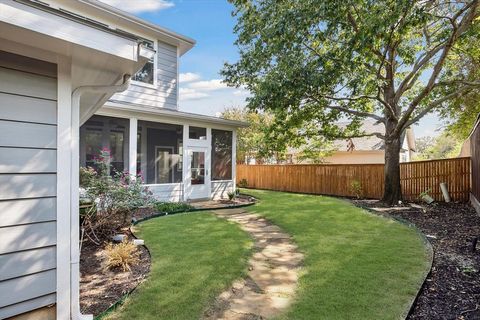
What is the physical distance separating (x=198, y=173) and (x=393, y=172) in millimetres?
6952

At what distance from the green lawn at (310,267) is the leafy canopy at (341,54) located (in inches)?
170

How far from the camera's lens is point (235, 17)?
39.2 feet

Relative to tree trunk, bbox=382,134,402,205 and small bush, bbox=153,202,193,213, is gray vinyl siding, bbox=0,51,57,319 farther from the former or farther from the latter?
tree trunk, bbox=382,134,402,205

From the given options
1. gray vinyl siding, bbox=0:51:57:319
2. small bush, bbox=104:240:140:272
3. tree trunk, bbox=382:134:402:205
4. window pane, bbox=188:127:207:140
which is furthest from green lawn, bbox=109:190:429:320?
window pane, bbox=188:127:207:140

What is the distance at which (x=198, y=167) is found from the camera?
38.6ft

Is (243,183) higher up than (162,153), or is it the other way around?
(162,153)

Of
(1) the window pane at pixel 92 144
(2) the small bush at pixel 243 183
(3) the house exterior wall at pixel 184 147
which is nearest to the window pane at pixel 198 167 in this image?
(3) the house exterior wall at pixel 184 147

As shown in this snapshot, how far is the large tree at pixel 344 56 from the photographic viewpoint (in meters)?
8.07

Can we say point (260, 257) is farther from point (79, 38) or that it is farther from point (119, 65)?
point (79, 38)

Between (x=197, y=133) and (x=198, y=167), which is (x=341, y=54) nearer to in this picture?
(x=197, y=133)

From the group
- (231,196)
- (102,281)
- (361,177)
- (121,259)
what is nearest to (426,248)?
(121,259)

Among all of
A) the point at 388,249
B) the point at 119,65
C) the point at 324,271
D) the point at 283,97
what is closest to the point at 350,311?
the point at 324,271

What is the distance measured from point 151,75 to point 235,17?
393 cm

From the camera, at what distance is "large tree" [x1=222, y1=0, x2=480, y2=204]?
26.5 feet
